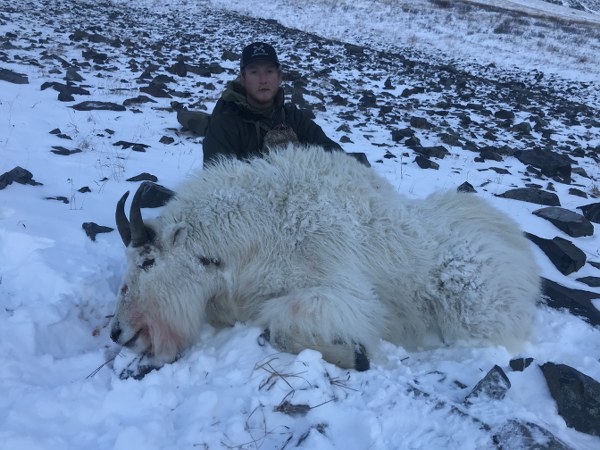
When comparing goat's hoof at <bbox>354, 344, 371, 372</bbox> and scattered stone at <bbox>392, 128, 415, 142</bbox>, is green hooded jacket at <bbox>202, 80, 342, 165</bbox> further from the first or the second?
scattered stone at <bbox>392, 128, 415, 142</bbox>

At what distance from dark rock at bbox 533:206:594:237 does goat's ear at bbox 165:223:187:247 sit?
4.40m

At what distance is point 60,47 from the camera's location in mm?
11945

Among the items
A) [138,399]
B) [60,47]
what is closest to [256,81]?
[138,399]

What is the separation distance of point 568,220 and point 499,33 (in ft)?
80.2

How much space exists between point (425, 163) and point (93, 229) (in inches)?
187

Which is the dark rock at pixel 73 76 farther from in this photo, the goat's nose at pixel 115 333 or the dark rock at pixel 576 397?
the dark rock at pixel 576 397

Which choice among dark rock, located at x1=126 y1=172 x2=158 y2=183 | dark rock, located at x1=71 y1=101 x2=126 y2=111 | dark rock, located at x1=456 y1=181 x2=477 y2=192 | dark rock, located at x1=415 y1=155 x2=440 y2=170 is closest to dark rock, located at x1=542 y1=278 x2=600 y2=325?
dark rock, located at x1=456 y1=181 x2=477 y2=192

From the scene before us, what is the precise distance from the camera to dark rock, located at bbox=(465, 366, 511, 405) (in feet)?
8.31

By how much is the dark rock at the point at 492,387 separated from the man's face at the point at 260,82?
10.4ft

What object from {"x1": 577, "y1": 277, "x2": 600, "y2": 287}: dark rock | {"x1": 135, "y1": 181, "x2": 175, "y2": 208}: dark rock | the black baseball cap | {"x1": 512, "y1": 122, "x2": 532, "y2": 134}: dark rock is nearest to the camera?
{"x1": 577, "y1": 277, "x2": 600, "y2": 287}: dark rock

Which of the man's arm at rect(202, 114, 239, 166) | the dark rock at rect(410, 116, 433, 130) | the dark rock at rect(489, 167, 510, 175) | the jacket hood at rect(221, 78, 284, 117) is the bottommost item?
the dark rock at rect(489, 167, 510, 175)

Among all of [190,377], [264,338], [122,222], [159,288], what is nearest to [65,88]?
[122,222]

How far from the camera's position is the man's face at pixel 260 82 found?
452cm

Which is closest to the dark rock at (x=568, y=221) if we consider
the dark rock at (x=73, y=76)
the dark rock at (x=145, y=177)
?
the dark rock at (x=145, y=177)
